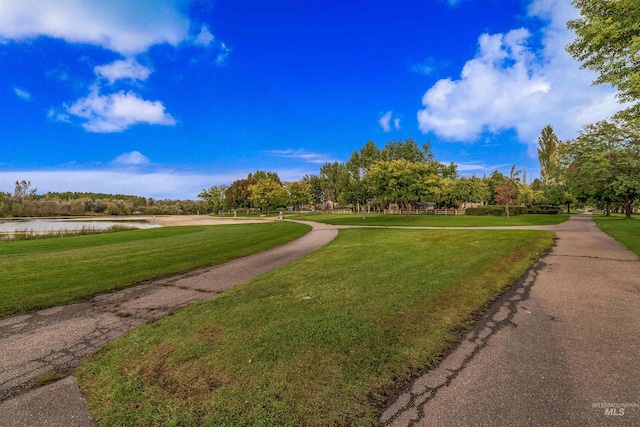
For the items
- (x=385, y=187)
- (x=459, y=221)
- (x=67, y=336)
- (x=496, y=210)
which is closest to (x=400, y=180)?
(x=385, y=187)

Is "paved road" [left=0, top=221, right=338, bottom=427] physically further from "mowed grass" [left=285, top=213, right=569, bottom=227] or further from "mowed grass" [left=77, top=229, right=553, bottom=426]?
"mowed grass" [left=285, top=213, right=569, bottom=227]

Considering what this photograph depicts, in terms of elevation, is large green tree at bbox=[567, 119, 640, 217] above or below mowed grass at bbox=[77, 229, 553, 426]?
above

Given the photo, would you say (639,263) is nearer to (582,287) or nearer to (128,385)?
(582,287)

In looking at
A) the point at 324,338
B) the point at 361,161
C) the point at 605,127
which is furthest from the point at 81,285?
the point at 361,161

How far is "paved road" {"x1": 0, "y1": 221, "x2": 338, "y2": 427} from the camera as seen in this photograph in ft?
8.71

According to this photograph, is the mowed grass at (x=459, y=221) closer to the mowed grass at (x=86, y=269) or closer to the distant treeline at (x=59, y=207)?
the mowed grass at (x=86, y=269)

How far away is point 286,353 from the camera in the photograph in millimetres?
3441

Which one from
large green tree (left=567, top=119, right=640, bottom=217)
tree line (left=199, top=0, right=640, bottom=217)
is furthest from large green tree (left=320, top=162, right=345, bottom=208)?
large green tree (left=567, top=119, right=640, bottom=217)

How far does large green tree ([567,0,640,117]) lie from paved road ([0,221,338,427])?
1190 centimetres

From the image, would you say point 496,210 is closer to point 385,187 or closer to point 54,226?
point 385,187

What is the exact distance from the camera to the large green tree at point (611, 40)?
7.53 metres

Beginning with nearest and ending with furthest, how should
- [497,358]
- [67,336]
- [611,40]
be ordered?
[497,358]
[67,336]
[611,40]

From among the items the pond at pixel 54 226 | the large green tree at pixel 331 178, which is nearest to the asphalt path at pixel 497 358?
the pond at pixel 54 226

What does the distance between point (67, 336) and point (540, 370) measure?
654 centimetres
